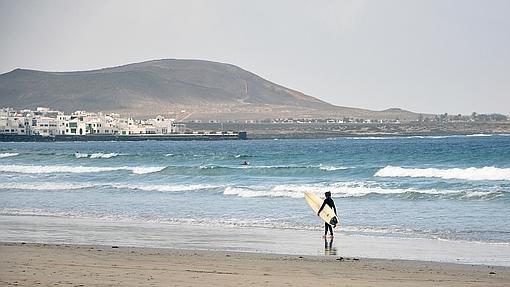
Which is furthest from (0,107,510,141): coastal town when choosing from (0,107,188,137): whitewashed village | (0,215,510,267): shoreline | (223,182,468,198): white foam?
(0,215,510,267): shoreline

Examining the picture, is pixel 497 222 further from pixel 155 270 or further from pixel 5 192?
pixel 5 192

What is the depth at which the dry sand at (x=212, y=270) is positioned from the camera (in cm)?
1198

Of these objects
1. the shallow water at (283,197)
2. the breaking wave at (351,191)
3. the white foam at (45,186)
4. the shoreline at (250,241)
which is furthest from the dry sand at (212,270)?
the white foam at (45,186)

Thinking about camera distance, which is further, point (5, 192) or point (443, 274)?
point (5, 192)

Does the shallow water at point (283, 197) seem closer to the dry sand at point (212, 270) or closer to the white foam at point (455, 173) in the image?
the white foam at point (455, 173)

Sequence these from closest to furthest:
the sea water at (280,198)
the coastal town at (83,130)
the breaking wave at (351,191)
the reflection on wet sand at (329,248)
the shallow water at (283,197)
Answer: the reflection on wet sand at (329,248) → the sea water at (280,198) → the shallow water at (283,197) → the breaking wave at (351,191) → the coastal town at (83,130)

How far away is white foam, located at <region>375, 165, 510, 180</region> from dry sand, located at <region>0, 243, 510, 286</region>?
947 inches

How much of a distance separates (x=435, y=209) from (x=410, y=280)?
13.2 metres

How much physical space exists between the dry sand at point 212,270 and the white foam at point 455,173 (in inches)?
947

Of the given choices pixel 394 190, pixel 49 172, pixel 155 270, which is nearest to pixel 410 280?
pixel 155 270

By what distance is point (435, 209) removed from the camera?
25.6 m

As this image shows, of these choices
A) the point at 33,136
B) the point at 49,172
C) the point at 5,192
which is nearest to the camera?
the point at 5,192

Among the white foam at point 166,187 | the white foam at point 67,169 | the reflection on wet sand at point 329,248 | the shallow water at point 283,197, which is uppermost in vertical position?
the reflection on wet sand at point 329,248

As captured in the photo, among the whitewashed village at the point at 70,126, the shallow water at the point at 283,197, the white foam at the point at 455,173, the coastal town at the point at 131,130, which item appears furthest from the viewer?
the whitewashed village at the point at 70,126
